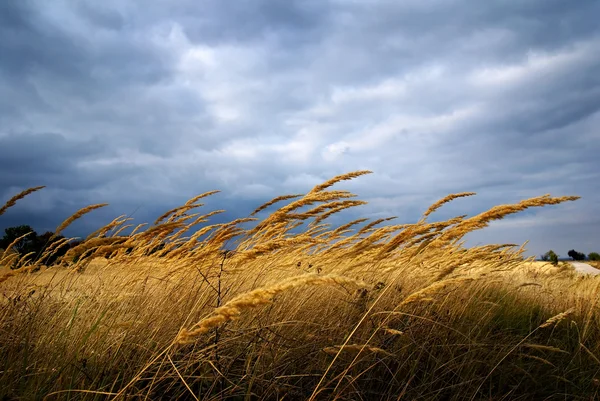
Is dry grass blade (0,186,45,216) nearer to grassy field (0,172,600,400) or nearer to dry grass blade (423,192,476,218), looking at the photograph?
grassy field (0,172,600,400)

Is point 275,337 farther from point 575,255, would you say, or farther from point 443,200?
point 575,255

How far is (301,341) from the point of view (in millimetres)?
2633

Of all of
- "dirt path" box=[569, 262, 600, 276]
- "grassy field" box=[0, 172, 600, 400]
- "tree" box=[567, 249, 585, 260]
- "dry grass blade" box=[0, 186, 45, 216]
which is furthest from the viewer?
"tree" box=[567, 249, 585, 260]

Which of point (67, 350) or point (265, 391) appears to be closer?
point (265, 391)

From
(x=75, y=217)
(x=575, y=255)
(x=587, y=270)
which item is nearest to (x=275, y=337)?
(x=75, y=217)

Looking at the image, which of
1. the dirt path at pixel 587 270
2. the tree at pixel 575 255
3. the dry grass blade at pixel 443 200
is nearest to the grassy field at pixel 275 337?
the dry grass blade at pixel 443 200

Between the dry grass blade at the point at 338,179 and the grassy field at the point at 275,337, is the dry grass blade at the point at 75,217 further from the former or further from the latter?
the dry grass blade at the point at 338,179

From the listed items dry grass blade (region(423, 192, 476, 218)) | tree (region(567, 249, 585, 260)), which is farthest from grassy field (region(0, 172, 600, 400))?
tree (region(567, 249, 585, 260))

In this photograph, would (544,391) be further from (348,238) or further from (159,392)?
(159,392)

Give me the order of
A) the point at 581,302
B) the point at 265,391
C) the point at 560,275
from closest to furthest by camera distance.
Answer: the point at 265,391
the point at 581,302
the point at 560,275

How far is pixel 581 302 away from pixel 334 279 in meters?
5.31

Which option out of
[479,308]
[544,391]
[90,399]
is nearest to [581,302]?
[479,308]

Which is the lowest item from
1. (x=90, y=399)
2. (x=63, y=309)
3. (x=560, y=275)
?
(x=560, y=275)

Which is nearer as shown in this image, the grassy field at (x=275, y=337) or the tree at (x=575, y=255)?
the grassy field at (x=275, y=337)
